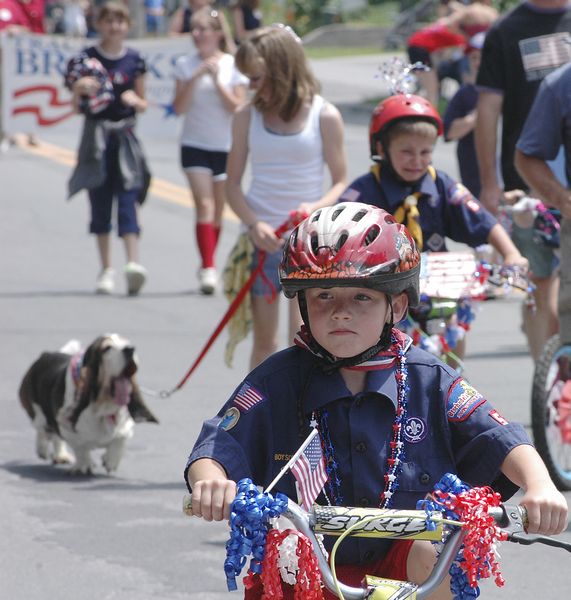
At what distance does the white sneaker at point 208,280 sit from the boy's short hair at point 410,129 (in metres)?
6.26

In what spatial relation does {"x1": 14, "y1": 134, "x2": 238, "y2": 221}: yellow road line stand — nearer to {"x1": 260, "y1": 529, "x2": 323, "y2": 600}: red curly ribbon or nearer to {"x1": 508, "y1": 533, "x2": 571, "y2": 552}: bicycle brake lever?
{"x1": 260, "y1": 529, "x2": 323, "y2": 600}: red curly ribbon

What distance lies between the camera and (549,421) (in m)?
6.93

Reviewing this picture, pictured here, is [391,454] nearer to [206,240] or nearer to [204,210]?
[204,210]

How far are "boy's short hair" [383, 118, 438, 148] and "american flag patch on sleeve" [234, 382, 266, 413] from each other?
9.57 ft

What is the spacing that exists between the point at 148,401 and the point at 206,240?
389 centimetres

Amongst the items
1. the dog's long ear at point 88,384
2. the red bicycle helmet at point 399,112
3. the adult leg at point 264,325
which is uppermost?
the red bicycle helmet at point 399,112

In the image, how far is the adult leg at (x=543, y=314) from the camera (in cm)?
852

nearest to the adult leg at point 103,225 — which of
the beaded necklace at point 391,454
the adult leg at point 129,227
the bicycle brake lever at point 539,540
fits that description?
the adult leg at point 129,227

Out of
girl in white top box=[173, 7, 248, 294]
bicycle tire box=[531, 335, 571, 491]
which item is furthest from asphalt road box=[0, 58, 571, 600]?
girl in white top box=[173, 7, 248, 294]

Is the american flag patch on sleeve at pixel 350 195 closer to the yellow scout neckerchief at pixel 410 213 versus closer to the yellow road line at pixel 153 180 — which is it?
the yellow scout neckerchief at pixel 410 213

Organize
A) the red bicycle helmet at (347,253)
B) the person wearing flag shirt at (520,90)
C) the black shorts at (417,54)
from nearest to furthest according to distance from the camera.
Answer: the red bicycle helmet at (347,253) < the person wearing flag shirt at (520,90) < the black shorts at (417,54)

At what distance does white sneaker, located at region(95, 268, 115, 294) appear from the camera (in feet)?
41.4

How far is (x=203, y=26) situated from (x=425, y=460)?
891cm

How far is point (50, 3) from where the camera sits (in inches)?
1821
